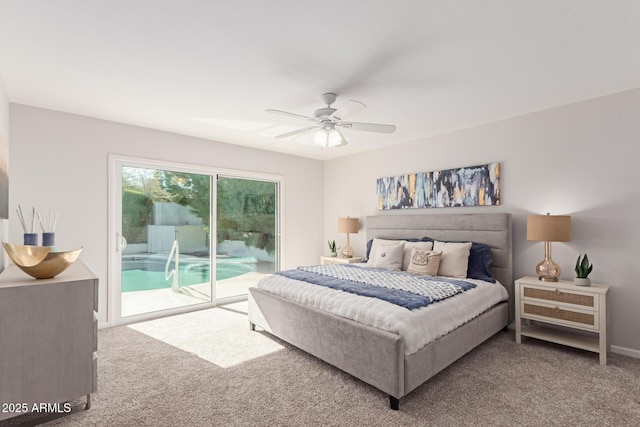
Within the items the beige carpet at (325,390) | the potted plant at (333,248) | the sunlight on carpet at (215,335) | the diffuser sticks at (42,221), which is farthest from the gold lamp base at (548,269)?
the diffuser sticks at (42,221)

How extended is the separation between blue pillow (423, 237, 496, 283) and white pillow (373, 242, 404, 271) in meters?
0.80

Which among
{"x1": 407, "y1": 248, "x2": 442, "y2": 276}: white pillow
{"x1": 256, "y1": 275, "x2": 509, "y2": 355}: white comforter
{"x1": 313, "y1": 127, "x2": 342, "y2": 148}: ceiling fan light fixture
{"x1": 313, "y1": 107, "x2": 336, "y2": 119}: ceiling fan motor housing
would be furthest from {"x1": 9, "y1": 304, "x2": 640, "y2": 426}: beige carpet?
{"x1": 313, "y1": 107, "x2": 336, "y2": 119}: ceiling fan motor housing

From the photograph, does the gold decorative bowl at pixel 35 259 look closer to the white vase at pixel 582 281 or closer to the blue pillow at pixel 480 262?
the blue pillow at pixel 480 262

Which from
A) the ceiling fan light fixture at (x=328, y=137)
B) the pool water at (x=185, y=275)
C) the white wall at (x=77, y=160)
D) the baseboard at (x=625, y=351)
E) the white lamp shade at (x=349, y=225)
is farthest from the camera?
the white lamp shade at (x=349, y=225)

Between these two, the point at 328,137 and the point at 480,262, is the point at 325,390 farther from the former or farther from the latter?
the point at 480,262

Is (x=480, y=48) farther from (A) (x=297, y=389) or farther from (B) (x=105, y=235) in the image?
(B) (x=105, y=235)

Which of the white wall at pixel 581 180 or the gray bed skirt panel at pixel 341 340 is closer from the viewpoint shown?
the gray bed skirt panel at pixel 341 340

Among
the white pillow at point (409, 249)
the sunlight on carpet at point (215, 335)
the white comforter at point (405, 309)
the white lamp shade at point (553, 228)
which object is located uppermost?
the white lamp shade at point (553, 228)

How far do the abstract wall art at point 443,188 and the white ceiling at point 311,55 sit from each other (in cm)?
80

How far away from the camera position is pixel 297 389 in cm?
241

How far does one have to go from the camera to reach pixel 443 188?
14.3 feet

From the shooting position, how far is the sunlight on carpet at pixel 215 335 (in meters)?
3.03

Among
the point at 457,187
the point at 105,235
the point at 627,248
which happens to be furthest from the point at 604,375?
the point at 105,235

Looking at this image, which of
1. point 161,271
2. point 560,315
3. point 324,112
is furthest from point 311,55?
point 161,271
